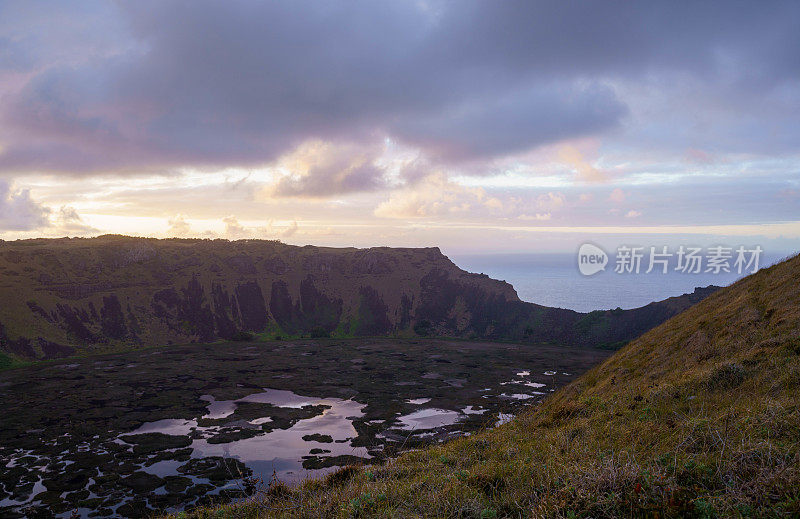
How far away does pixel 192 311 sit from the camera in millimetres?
170500

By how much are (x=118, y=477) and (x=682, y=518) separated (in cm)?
6022

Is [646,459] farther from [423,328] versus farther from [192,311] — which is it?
[192,311]

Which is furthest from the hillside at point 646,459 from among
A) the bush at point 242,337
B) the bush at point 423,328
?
the bush at point 423,328

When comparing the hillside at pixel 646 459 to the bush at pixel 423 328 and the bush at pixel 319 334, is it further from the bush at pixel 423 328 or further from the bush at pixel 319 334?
the bush at pixel 423 328

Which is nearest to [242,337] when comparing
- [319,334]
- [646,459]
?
[319,334]

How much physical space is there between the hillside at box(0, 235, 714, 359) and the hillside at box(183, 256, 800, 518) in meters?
143

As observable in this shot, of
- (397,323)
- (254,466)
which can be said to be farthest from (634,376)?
(397,323)

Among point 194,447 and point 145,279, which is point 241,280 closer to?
point 145,279

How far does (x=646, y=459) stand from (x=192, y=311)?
188m

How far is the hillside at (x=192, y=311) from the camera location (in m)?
139

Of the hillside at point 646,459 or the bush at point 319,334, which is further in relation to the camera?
the bush at point 319,334

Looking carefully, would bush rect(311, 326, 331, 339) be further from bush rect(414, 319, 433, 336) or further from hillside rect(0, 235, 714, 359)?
bush rect(414, 319, 433, 336)

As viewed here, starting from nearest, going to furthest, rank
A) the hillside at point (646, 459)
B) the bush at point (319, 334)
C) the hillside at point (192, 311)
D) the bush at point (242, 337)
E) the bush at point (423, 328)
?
the hillside at point (646, 459), the hillside at point (192, 311), the bush at point (242, 337), the bush at point (319, 334), the bush at point (423, 328)

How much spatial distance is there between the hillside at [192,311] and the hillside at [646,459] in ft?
469
